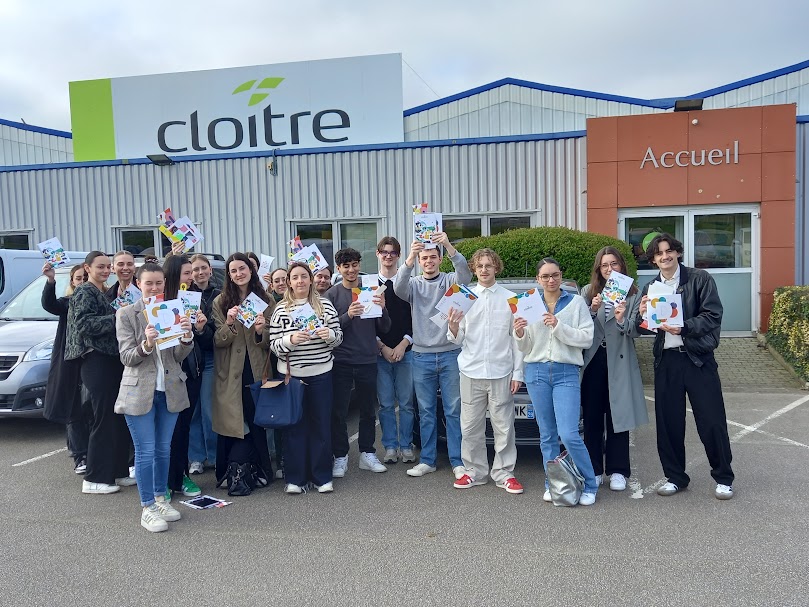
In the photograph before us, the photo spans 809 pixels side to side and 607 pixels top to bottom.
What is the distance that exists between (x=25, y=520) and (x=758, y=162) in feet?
39.4

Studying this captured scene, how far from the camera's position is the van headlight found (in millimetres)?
7121

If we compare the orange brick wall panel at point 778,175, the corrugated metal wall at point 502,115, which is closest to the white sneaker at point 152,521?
the orange brick wall panel at point 778,175

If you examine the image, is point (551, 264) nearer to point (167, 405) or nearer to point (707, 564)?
point (707, 564)


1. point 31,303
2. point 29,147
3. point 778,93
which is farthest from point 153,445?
point 778,93

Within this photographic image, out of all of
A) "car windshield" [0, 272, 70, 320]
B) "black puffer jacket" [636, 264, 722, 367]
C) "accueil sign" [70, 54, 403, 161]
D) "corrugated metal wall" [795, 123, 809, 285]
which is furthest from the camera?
"accueil sign" [70, 54, 403, 161]

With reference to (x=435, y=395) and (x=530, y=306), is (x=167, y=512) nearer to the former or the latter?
(x=435, y=395)

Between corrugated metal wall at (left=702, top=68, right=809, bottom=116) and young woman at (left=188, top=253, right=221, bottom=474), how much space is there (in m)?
21.1

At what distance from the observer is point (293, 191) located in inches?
542

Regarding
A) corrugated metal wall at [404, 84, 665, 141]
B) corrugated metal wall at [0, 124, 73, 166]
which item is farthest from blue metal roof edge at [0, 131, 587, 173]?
corrugated metal wall at [0, 124, 73, 166]

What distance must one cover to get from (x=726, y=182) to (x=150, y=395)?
35.3ft

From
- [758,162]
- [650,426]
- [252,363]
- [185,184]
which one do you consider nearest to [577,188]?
[758,162]

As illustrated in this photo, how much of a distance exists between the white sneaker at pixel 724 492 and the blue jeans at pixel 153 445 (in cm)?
407

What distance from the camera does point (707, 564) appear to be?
13.0 feet

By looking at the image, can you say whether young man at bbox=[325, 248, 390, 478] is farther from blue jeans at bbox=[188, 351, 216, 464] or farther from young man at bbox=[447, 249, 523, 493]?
blue jeans at bbox=[188, 351, 216, 464]
